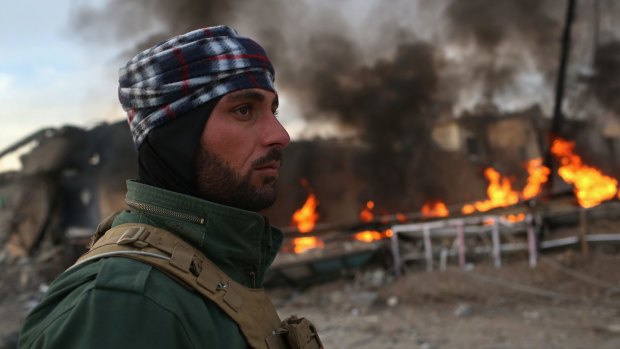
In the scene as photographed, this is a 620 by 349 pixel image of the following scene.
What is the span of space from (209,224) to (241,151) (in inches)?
8.2

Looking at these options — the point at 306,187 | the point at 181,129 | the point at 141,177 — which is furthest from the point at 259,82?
the point at 306,187

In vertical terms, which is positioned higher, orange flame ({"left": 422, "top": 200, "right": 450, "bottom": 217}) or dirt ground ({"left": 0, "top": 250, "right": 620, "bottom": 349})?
dirt ground ({"left": 0, "top": 250, "right": 620, "bottom": 349})

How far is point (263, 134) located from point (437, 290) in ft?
29.0

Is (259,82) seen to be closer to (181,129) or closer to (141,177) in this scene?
(181,129)

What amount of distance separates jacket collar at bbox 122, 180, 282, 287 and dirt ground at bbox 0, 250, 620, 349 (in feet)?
19.6

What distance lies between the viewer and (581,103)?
19.1m

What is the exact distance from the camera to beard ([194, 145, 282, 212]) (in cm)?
125

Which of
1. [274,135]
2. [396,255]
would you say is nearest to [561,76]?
[396,255]

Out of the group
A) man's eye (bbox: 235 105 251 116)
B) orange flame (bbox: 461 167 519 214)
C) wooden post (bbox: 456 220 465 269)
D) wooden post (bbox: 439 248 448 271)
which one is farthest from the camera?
orange flame (bbox: 461 167 519 214)

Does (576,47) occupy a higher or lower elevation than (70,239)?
higher

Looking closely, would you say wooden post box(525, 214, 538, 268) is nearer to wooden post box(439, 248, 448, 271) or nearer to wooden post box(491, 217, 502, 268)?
wooden post box(491, 217, 502, 268)

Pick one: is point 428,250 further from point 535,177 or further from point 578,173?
point 578,173

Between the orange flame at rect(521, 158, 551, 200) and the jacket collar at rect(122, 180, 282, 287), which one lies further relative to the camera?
the orange flame at rect(521, 158, 551, 200)

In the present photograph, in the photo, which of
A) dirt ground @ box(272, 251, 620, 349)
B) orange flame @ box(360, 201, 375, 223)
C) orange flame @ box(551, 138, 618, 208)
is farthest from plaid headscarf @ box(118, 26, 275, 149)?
orange flame @ box(360, 201, 375, 223)
